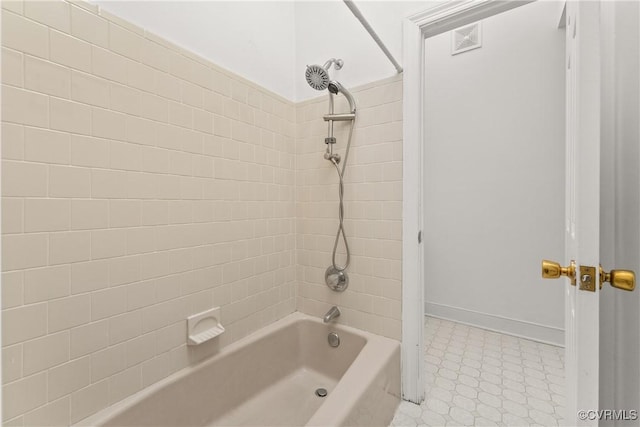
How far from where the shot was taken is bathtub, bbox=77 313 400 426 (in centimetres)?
103

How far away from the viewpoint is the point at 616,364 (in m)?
0.80

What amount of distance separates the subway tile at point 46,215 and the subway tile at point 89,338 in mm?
341

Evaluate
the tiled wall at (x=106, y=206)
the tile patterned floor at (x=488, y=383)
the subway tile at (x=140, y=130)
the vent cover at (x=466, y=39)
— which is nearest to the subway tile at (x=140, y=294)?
the tiled wall at (x=106, y=206)

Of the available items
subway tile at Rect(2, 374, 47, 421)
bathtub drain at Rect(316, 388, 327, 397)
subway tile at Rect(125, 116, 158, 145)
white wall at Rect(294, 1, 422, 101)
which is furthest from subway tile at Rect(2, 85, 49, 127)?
bathtub drain at Rect(316, 388, 327, 397)

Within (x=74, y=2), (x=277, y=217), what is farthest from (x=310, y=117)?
(x=74, y=2)

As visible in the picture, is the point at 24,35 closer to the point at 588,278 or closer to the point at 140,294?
the point at 140,294

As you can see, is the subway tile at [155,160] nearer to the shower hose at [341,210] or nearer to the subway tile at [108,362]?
the subway tile at [108,362]

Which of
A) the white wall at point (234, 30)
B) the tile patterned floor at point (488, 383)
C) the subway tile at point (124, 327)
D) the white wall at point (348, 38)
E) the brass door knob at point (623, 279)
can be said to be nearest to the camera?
the brass door knob at point (623, 279)

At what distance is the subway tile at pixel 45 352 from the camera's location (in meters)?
0.80

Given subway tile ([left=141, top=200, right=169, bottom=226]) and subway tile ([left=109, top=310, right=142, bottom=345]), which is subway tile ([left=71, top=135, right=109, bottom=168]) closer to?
subway tile ([left=141, top=200, right=169, bottom=226])

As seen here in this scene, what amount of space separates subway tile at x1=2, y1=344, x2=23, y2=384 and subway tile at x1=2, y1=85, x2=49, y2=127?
25.2 inches

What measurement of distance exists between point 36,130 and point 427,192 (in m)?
2.54

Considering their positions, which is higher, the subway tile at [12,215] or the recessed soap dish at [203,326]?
the subway tile at [12,215]

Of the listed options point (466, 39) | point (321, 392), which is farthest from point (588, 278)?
point (466, 39)
